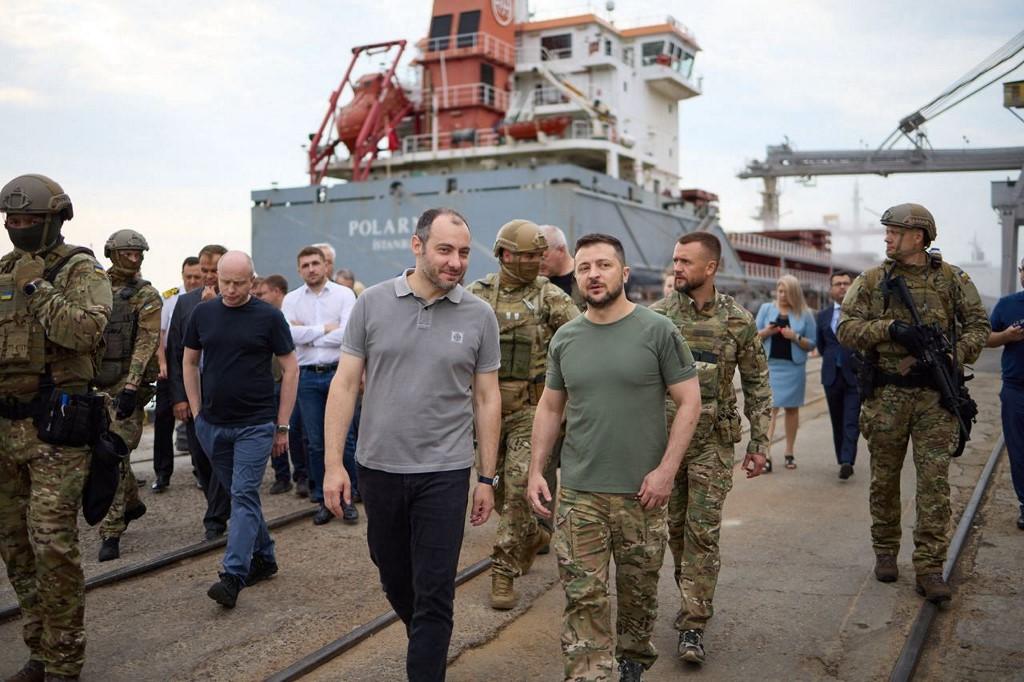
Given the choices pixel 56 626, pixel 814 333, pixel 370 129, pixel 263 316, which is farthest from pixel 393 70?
pixel 56 626

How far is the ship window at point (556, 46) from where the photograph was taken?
27484 millimetres

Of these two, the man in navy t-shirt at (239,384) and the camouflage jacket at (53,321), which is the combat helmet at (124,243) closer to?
the man in navy t-shirt at (239,384)

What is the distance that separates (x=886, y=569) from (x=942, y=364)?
120 centimetres

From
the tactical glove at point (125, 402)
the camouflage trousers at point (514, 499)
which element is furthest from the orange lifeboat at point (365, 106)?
the camouflage trousers at point (514, 499)

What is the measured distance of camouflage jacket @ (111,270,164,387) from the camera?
5.78 metres

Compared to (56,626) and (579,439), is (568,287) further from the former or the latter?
(56,626)

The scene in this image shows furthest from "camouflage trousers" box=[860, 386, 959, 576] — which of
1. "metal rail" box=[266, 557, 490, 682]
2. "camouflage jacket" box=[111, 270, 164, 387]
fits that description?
"camouflage jacket" box=[111, 270, 164, 387]

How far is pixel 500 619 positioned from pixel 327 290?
3295 mm

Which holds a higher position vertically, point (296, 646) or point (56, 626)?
point (56, 626)

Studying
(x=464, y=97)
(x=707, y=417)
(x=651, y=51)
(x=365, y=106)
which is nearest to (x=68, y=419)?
(x=707, y=417)

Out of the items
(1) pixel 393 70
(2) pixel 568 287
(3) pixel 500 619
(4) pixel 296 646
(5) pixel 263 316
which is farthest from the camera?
(1) pixel 393 70

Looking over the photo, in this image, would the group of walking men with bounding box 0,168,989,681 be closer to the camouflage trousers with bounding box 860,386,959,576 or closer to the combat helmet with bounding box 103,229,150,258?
the camouflage trousers with bounding box 860,386,959,576

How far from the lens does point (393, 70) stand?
25.6 meters

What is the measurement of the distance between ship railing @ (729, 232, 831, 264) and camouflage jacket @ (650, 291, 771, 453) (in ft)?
103
